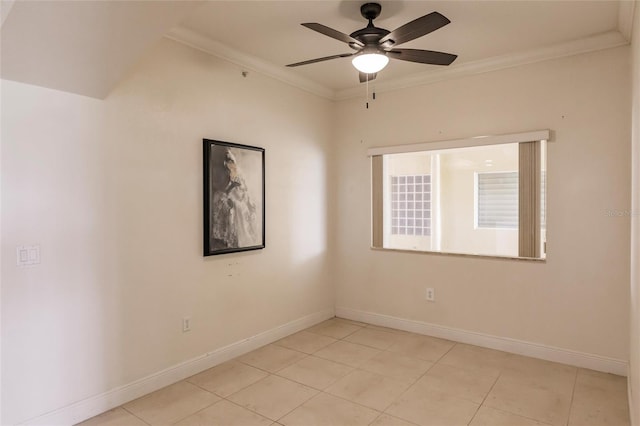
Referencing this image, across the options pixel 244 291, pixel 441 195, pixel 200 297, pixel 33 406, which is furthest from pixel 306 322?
pixel 33 406

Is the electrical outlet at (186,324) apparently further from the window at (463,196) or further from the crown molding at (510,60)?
the crown molding at (510,60)

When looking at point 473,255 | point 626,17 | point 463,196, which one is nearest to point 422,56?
point 626,17

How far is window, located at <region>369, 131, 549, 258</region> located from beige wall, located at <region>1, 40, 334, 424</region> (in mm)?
1353

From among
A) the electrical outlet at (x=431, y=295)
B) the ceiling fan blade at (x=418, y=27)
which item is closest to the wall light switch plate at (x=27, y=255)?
the ceiling fan blade at (x=418, y=27)

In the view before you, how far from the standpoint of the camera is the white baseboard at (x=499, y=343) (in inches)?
128

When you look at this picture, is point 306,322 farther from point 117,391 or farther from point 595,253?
point 595,253

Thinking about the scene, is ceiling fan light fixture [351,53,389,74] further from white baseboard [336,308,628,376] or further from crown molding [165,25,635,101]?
white baseboard [336,308,628,376]

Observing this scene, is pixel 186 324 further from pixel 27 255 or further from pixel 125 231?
pixel 27 255

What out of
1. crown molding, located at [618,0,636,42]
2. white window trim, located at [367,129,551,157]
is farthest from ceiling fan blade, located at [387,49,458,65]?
white window trim, located at [367,129,551,157]

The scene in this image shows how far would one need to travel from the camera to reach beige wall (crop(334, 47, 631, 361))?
3.19m

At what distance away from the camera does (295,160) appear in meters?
4.28

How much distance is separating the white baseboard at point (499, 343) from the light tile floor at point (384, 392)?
0.08 m

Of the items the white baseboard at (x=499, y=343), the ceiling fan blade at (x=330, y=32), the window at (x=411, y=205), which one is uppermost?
the ceiling fan blade at (x=330, y=32)

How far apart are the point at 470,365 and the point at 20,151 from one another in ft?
12.1
